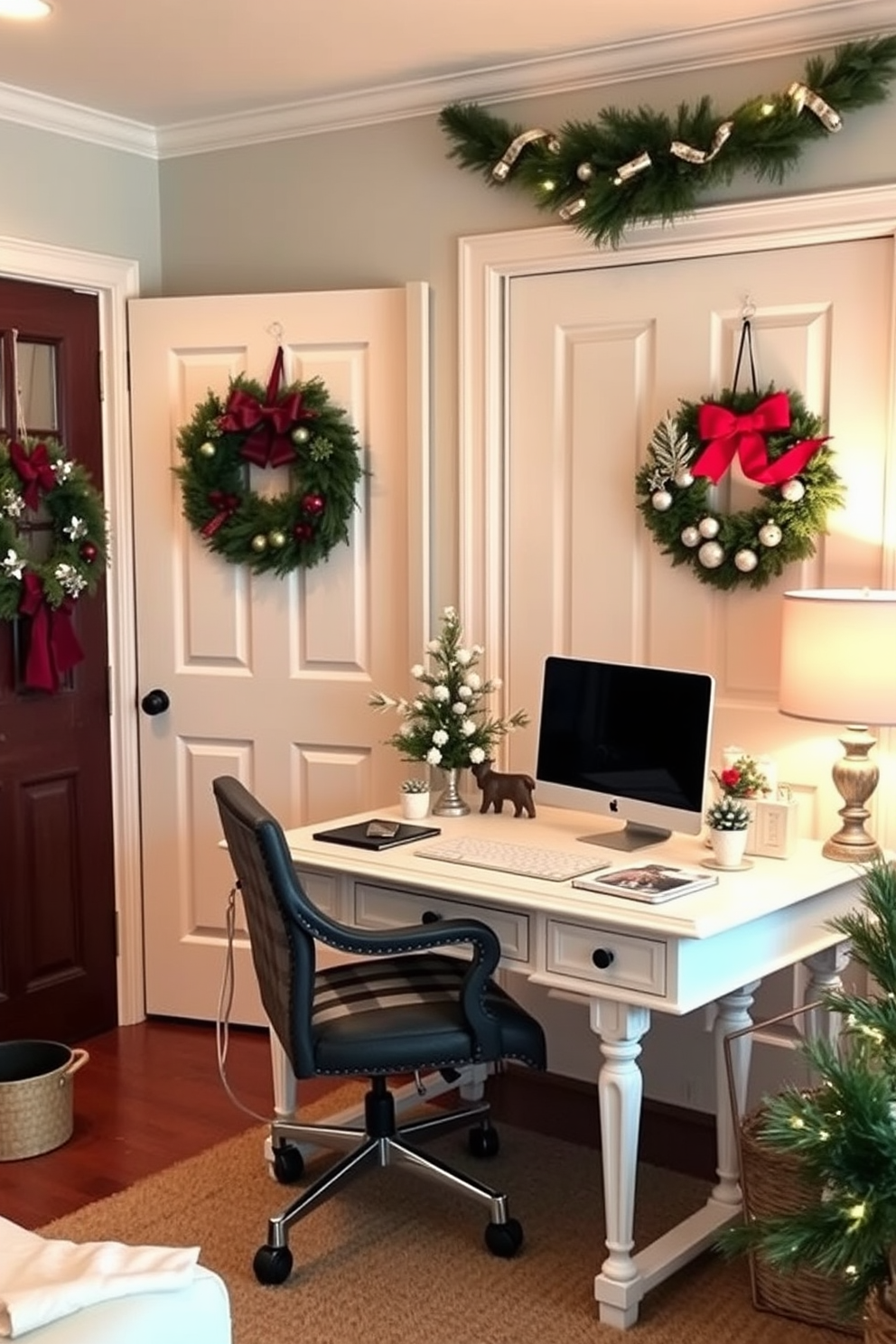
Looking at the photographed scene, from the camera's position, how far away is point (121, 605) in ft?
13.6

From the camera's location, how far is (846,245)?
3.17 meters

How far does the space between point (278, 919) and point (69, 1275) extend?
106 cm

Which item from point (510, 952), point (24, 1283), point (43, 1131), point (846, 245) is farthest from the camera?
point (43, 1131)

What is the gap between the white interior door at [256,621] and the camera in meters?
3.82

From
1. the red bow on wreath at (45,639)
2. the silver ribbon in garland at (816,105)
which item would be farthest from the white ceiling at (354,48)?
the red bow on wreath at (45,639)

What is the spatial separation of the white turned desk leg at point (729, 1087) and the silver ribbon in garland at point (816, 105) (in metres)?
1.79

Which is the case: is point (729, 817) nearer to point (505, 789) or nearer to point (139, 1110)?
point (505, 789)

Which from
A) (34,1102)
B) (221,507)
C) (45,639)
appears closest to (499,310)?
(221,507)

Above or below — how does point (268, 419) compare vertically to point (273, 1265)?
above

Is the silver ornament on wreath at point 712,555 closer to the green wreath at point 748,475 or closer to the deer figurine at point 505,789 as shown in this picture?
the green wreath at point 748,475

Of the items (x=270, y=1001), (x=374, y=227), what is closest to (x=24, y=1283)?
(x=270, y=1001)

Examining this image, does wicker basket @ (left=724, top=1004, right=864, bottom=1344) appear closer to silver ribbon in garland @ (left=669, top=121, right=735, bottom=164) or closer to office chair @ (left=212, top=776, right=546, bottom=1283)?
office chair @ (left=212, top=776, right=546, bottom=1283)

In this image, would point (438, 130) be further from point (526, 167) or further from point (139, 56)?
point (139, 56)

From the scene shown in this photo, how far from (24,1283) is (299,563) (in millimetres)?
2417
